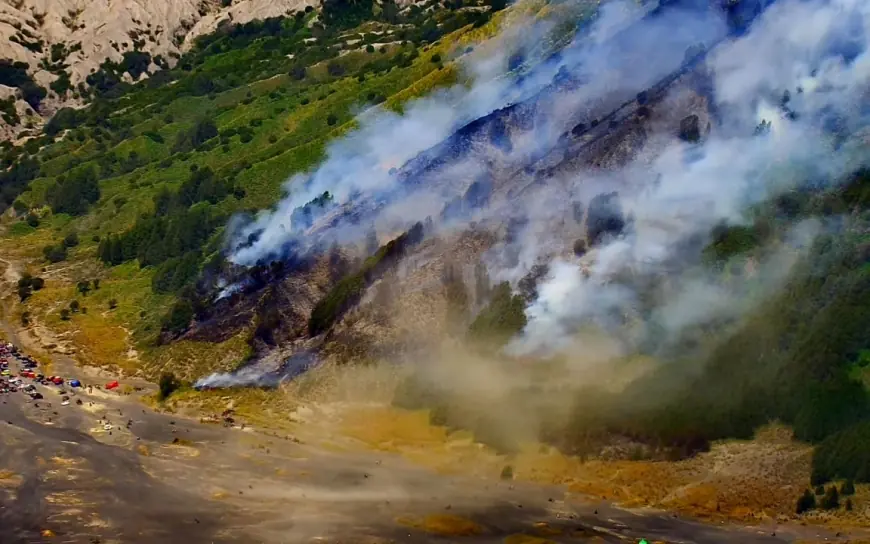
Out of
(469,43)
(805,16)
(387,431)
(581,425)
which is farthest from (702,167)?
(469,43)

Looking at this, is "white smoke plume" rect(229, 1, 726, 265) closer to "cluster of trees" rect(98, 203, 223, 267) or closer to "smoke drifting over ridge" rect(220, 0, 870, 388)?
"smoke drifting over ridge" rect(220, 0, 870, 388)

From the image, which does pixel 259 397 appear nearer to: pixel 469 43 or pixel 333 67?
pixel 469 43

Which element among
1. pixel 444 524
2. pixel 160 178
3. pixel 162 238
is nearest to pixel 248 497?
pixel 444 524

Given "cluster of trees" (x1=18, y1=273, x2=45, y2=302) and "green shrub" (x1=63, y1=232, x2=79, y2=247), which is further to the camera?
"green shrub" (x1=63, y1=232, x2=79, y2=247)

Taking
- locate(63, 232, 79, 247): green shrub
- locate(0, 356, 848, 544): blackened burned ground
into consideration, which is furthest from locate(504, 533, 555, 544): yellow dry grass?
locate(63, 232, 79, 247): green shrub

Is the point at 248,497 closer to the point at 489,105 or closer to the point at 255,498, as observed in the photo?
the point at 255,498

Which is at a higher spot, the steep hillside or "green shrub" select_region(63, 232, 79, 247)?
"green shrub" select_region(63, 232, 79, 247)

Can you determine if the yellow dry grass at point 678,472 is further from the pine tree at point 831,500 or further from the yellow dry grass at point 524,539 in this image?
the yellow dry grass at point 524,539
